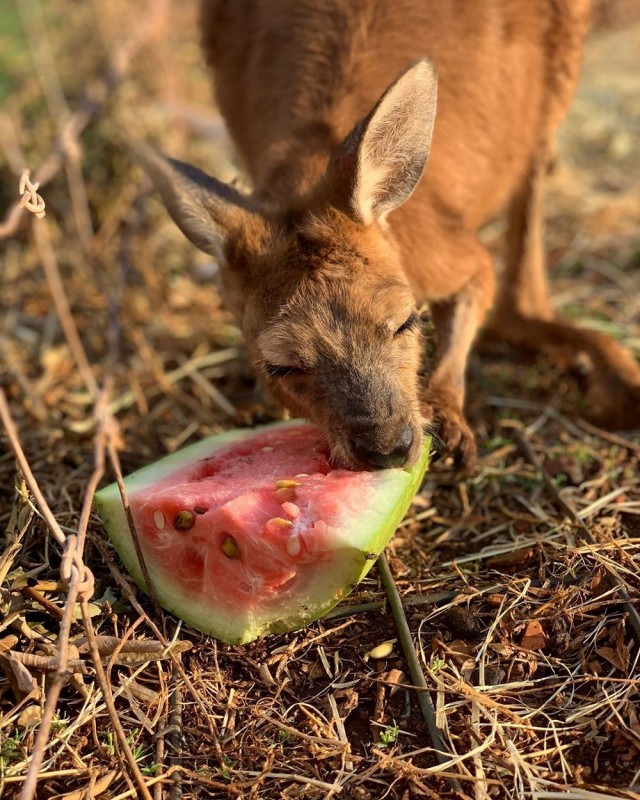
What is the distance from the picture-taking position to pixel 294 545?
8.09 feet

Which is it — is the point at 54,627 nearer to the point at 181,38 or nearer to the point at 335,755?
the point at 335,755

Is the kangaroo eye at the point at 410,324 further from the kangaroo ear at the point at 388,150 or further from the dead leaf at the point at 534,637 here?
→ the dead leaf at the point at 534,637

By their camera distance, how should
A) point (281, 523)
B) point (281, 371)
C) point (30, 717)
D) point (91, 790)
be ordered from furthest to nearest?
point (281, 371), point (281, 523), point (30, 717), point (91, 790)

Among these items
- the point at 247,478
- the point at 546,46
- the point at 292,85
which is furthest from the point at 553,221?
the point at 247,478

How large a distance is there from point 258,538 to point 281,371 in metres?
0.70

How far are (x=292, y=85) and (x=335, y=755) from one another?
9.39ft

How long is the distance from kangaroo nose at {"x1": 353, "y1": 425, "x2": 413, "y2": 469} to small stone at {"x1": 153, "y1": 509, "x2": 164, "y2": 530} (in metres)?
0.65

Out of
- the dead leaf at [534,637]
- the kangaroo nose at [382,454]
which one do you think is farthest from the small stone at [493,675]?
the kangaroo nose at [382,454]

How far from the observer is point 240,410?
155 inches

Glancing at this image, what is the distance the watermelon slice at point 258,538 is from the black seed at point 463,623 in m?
0.36

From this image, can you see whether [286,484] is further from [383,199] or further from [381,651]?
[383,199]

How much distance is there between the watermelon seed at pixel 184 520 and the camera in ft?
8.60

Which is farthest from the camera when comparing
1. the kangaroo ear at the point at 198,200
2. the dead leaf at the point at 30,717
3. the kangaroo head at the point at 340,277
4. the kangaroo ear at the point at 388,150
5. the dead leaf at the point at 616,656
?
the kangaroo ear at the point at 198,200

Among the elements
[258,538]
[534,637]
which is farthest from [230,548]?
[534,637]
